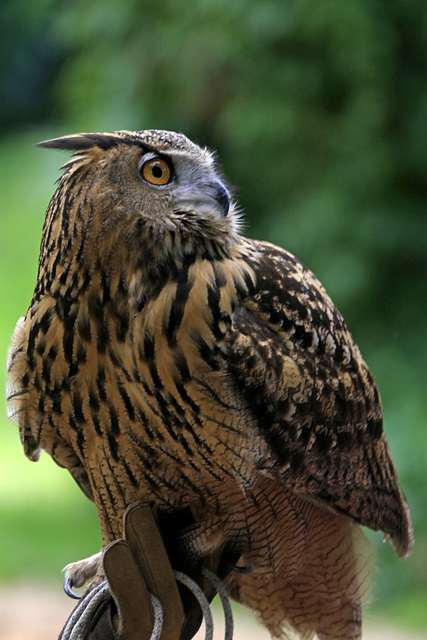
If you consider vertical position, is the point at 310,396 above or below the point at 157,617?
above

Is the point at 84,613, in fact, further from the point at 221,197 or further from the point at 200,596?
the point at 221,197

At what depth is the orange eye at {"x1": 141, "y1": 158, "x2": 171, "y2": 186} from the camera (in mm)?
1775

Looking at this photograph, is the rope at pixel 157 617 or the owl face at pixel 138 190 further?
the owl face at pixel 138 190

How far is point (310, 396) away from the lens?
6.76 ft

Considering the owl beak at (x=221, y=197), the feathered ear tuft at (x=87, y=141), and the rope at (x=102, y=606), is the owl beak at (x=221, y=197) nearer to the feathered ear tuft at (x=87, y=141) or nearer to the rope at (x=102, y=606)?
the feathered ear tuft at (x=87, y=141)

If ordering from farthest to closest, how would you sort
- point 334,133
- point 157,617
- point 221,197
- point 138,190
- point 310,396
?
point 334,133, point 310,396, point 221,197, point 138,190, point 157,617

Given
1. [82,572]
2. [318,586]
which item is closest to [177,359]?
[82,572]

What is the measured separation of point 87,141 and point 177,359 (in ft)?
1.64

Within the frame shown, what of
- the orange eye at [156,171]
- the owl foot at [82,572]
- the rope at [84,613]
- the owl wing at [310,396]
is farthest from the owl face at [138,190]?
the owl foot at [82,572]

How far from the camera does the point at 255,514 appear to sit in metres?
2.03

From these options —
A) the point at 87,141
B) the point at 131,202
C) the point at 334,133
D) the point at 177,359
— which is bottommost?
the point at 177,359

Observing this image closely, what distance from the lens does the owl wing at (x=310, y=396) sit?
1.90 metres

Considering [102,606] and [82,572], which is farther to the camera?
[82,572]

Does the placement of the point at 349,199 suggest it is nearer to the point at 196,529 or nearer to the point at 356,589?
the point at 356,589
